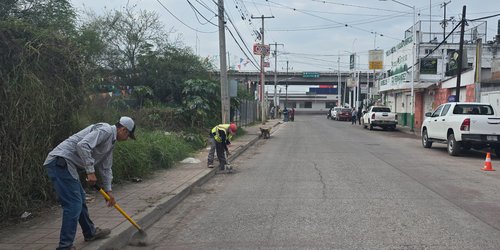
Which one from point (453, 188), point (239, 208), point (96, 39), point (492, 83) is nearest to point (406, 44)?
point (492, 83)

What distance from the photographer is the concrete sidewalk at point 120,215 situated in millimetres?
5457

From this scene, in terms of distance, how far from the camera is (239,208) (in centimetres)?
778

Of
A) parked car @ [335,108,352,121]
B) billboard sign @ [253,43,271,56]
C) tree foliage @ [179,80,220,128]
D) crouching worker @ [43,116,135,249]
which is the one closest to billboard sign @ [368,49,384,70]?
billboard sign @ [253,43,271,56]

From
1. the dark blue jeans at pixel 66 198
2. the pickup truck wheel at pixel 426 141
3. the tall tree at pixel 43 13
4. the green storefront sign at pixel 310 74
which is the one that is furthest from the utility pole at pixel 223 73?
the green storefront sign at pixel 310 74

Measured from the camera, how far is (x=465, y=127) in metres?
15.3

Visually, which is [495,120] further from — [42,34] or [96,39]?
[96,39]

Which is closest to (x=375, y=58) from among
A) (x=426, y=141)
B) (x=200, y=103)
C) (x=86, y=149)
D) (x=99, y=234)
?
(x=426, y=141)

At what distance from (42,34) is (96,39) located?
1210 cm

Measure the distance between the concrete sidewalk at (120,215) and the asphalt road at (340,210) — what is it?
25cm

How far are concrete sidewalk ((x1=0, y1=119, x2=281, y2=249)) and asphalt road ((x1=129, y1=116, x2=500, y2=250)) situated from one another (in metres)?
0.25

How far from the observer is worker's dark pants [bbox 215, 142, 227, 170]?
11930 millimetres

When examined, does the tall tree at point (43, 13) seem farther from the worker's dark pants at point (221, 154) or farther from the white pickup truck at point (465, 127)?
the white pickup truck at point (465, 127)

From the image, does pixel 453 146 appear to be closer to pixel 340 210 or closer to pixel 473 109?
pixel 473 109

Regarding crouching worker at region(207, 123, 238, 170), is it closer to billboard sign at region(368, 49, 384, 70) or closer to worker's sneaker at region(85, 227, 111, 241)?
worker's sneaker at region(85, 227, 111, 241)
